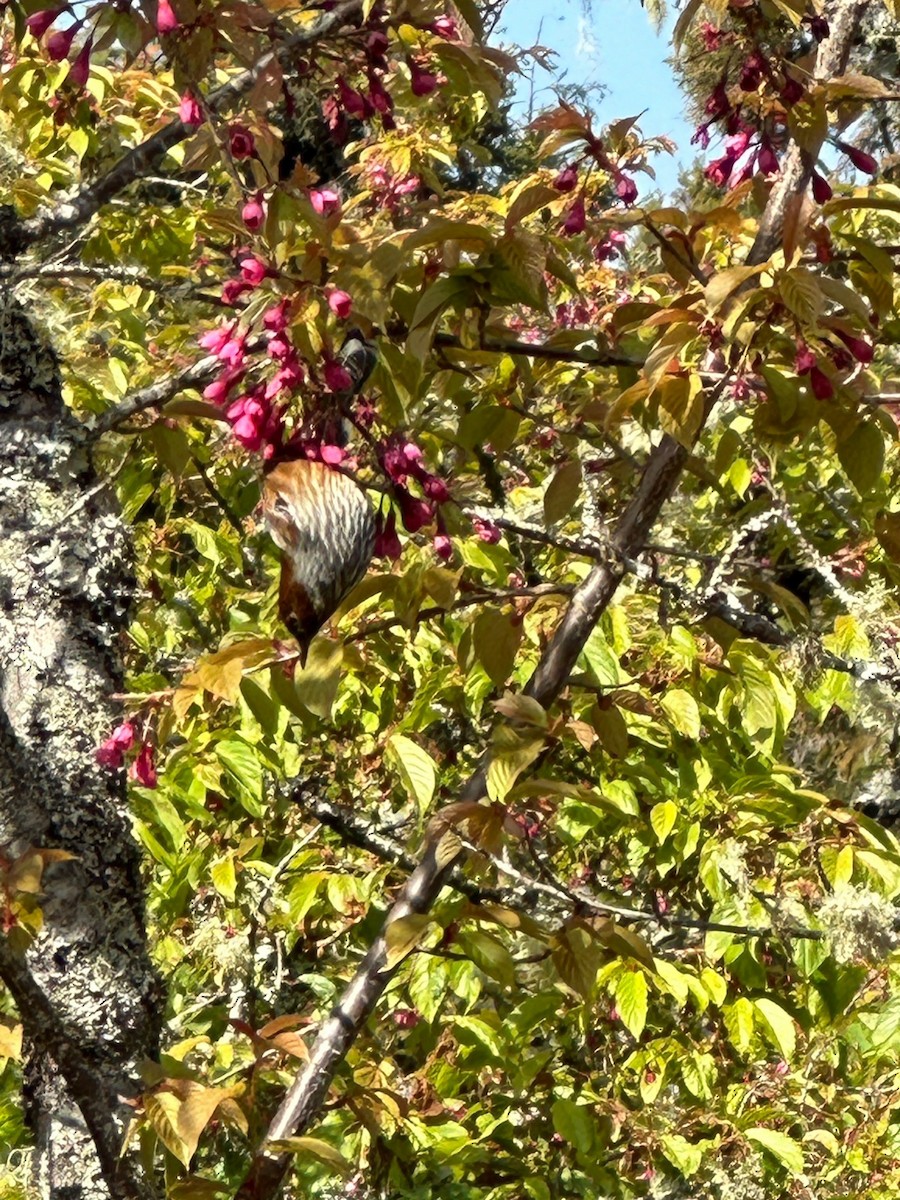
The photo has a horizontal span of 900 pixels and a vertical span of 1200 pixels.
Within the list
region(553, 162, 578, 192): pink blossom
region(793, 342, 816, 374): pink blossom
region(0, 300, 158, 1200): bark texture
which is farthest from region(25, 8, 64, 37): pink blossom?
region(793, 342, 816, 374): pink blossom

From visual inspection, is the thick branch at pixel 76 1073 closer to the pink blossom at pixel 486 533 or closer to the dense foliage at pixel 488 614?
the dense foliage at pixel 488 614

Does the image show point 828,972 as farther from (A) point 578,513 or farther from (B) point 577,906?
(B) point 577,906

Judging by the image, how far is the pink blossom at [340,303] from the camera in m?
0.97

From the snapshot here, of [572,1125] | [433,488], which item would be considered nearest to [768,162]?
[433,488]

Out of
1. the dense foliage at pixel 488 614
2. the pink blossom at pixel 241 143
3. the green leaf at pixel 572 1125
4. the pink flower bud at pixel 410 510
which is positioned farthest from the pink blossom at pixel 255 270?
the green leaf at pixel 572 1125

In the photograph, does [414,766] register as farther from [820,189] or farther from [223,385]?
[820,189]

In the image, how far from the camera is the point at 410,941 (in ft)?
3.57

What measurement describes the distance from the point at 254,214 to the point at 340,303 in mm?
249

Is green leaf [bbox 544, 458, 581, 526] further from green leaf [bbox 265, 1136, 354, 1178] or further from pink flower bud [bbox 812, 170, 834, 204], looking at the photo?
green leaf [bbox 265, 1136, 354, 1178]

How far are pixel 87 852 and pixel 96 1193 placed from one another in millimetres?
320

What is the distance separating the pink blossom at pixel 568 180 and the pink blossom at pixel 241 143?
0.32m

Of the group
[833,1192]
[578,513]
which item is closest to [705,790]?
[578,513]

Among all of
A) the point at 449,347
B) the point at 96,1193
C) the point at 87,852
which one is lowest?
the point at 96,1193

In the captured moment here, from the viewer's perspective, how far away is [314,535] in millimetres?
942
